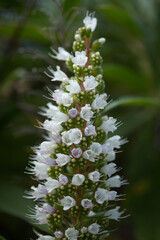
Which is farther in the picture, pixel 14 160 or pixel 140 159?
pixel 140 159

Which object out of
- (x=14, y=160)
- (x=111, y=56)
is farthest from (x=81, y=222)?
(x=111, y=56)

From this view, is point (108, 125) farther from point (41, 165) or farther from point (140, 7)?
point (140, 7)

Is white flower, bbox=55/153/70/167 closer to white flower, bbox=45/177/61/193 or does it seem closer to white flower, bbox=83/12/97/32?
white flower, bbox=45/177/61/193

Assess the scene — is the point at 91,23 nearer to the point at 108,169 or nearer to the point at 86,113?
the point at 86,113

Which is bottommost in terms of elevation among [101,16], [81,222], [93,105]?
[81,222]

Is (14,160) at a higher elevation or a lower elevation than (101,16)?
lower

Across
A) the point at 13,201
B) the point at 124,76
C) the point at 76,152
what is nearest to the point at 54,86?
the point at 13,201
